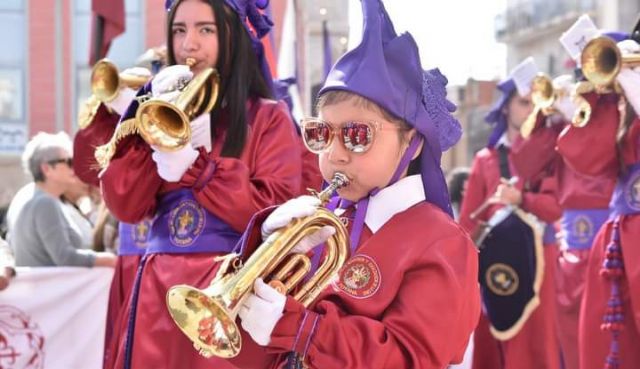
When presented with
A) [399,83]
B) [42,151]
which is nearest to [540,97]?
[42,151]

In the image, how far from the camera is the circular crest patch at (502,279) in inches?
286

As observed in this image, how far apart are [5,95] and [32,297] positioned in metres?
15.6

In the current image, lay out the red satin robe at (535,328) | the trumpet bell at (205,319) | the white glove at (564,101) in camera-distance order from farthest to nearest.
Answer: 1. the red satin robe at (535,328)
2. the white glove at (564,101)
3. the trumpet bell at (205,319)

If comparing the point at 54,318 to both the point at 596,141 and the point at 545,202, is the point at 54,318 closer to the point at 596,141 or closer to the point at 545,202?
the point at 545,202

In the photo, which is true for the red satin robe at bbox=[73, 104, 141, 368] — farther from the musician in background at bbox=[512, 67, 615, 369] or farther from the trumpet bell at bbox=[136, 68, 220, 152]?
the musician in background at bbox=[512, 67, 615, 369]

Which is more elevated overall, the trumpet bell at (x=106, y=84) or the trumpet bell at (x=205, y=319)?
the trumpet bell at (x=106, y=84)

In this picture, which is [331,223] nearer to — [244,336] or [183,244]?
[244,336]

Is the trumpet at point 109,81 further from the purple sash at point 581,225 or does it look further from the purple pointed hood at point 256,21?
the purple sash at point 581,225

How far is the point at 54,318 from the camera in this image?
21.7ft

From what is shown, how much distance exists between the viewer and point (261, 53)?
466 centimetres

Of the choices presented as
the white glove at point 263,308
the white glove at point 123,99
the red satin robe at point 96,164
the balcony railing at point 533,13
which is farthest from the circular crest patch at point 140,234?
the balcony railing at point 533,13

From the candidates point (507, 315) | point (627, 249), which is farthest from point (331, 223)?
point (507, 315)

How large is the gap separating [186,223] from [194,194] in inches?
4.5

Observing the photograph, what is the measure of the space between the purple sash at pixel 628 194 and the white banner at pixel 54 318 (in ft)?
9.83
